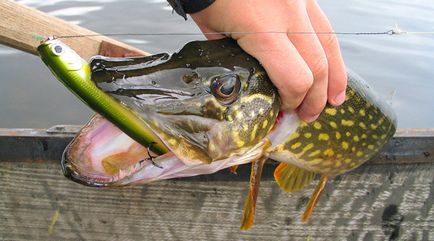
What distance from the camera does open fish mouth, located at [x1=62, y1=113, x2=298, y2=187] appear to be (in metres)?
1.09

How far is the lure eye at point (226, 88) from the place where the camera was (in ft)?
3.62

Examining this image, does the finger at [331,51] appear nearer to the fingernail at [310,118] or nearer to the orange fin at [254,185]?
the fingernail at [310,118]

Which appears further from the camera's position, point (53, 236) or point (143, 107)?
point (53, 236)

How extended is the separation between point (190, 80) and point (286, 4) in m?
0.30

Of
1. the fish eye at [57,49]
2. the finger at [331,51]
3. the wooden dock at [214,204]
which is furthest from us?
the wooden dock at [214,204]

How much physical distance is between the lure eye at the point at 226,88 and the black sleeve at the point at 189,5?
19 cm

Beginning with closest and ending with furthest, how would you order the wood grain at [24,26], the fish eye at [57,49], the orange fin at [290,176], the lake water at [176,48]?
the fish eye at [57,49]
the orange fin at [290,176]
the wood grain at [24,26]
the lake water at [176,48]

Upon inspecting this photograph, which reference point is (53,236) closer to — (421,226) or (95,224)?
(95,224)

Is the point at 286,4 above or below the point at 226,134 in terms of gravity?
above

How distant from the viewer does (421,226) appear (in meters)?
1.90

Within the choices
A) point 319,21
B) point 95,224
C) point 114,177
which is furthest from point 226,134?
point 95,224

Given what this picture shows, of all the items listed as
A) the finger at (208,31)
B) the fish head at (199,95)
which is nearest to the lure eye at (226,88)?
the fish head at (199,95)

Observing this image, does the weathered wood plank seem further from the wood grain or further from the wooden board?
the wood grain

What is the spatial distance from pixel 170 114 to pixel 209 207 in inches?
32.4
